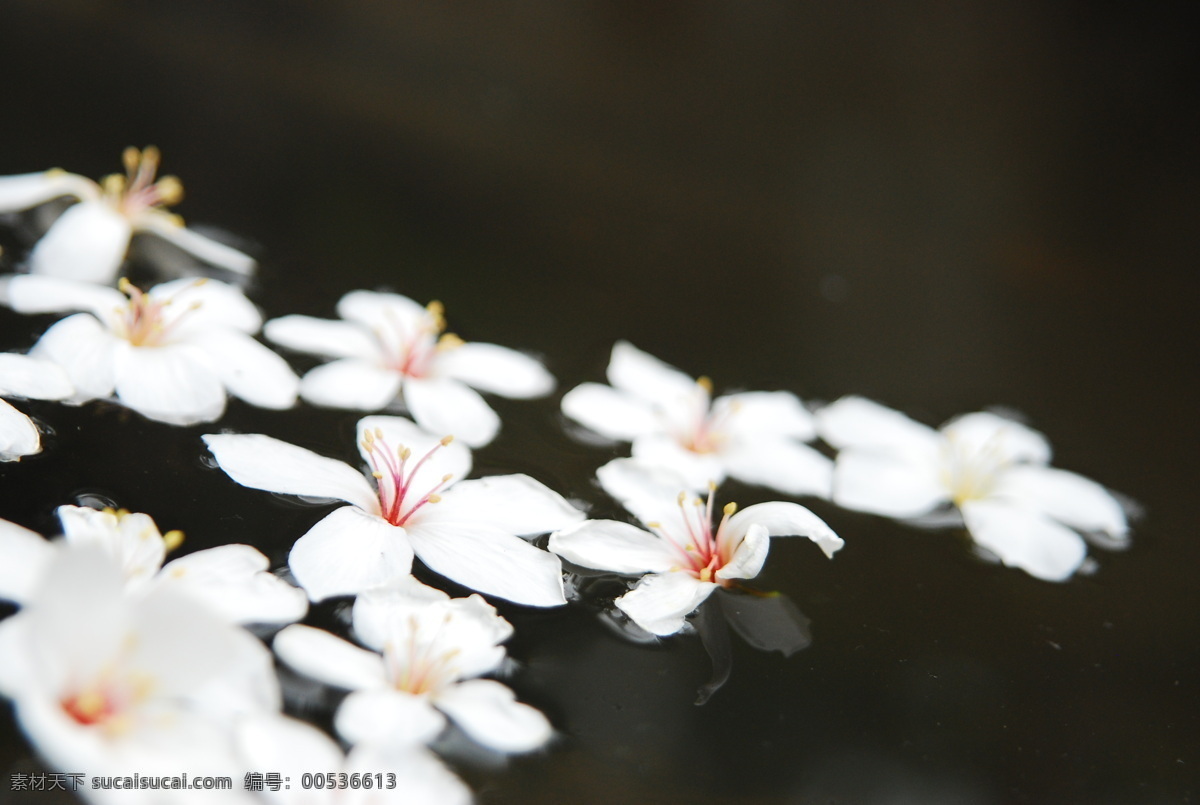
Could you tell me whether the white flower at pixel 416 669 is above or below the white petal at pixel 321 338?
below

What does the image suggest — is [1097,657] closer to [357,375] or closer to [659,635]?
[659,635]

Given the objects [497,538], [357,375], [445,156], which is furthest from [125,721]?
[445,156]


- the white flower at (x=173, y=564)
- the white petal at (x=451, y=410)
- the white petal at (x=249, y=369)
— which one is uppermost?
the white petal at (x=451, y=410)

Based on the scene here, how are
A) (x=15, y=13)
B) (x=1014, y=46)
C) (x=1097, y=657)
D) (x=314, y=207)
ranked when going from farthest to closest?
1. (x=1014, y=46)
2. (x=15, y=13)
3. (x=314, y=207)
4. (x=1097, y=657)

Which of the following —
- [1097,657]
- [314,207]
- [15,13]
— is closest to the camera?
[1097,657]

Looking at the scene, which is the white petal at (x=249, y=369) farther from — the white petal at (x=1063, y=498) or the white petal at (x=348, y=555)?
the white petal at (x=1063, y=498)

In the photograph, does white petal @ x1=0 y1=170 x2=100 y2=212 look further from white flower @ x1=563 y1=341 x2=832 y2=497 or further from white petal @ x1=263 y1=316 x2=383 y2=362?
white flower @ x1=563 y1=341 x2=832 y2=497

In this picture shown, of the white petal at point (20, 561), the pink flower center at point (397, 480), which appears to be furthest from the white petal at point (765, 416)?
the white petal at point (20, 561)

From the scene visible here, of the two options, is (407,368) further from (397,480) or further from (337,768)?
(337,768)
